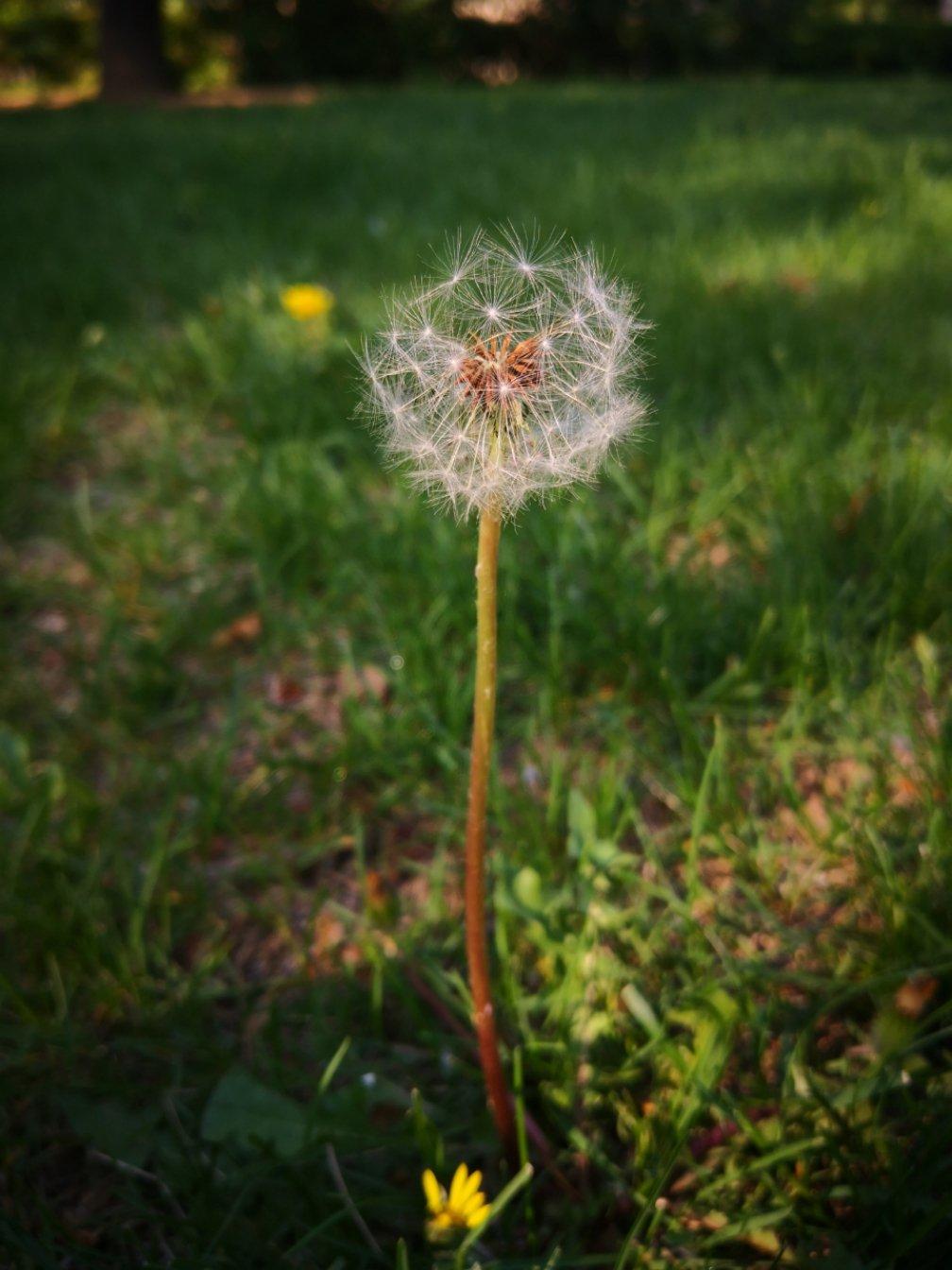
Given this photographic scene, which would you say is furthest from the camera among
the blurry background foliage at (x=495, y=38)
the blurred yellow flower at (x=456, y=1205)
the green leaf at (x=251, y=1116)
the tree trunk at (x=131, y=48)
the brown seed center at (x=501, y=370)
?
Result: the blurry background foliage at (x=495, y=38)

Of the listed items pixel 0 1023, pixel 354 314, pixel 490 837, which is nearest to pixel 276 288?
pixel 354 314

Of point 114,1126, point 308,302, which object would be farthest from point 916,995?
point 308,302

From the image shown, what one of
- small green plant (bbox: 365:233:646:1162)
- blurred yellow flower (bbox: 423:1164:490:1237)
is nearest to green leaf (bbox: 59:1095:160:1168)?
blurred yellow flower (bbox: 423:1164:490:1237)

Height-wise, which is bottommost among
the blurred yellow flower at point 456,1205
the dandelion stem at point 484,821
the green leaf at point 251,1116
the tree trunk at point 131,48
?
the green leaf at point 251,1116

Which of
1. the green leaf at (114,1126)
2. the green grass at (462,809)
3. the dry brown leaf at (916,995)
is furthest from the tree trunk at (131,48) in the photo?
the dry brown leaf at (916,995)

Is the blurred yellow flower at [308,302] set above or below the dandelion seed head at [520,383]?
below

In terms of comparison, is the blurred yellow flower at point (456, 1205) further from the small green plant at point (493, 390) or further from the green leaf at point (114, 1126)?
the green leaf at point (114, 1126)

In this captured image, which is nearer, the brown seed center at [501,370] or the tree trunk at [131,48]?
the brown seed center at [501,370]

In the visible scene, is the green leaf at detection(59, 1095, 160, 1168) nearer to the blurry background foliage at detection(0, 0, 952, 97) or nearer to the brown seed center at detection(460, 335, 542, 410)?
the brown seed center at detection(460, 335, 542, 410)
